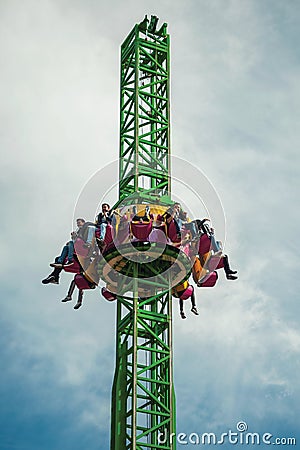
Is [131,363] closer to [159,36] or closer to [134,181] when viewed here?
[134,181]

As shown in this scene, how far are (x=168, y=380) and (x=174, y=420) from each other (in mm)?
1303

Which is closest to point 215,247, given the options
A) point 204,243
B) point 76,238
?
point 204,243

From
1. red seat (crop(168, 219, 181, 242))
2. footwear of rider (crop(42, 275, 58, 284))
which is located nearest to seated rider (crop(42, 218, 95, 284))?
footwear of rider (crop(42, 275, 58, 284))

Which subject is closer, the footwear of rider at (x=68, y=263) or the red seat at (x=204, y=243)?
the red seat at (x=204, y=243)

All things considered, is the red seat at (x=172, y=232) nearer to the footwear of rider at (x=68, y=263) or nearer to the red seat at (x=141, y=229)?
the red seat at (x=141, y=229)

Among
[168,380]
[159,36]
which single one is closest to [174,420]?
[168,380]

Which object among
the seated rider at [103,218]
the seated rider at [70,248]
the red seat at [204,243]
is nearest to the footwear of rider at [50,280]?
the seated rider at [70,248]

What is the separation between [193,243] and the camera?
1678 inches

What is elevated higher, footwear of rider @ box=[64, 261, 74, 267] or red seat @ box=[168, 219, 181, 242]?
red seat @ box=[168, 219, 181, 242]

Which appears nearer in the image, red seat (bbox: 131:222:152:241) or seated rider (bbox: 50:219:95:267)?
red seat (bbox: 131:222:152:241)

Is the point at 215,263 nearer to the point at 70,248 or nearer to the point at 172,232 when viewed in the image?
the point at 172,232

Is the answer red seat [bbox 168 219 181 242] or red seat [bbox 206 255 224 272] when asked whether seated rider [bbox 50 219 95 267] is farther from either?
red seat [bbox 206 255 224 272]

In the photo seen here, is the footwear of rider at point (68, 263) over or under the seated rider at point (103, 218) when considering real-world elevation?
under

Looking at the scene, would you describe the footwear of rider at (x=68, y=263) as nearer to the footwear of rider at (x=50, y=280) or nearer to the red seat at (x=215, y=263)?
the footwear of rider at (x=50, y=280)
